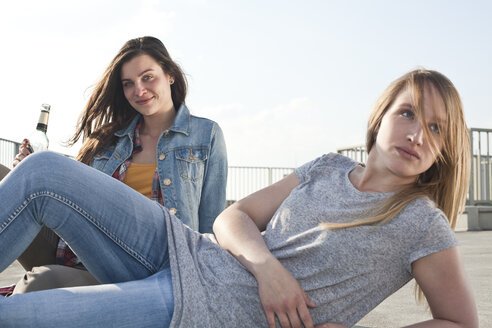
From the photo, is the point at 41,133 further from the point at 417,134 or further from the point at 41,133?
the point at 417,134

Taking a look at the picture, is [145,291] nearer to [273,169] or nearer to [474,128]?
[474,128]

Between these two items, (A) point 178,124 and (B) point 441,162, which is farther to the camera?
(A) point 178,124

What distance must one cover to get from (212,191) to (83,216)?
1.41 meters

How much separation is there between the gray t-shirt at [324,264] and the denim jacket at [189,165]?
117 cm

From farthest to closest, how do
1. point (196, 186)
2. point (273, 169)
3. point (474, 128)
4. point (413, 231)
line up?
point (273, 169)
point (474, 128)
point (196, 186)
point (413, 231)

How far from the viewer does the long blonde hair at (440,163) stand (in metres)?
1.85

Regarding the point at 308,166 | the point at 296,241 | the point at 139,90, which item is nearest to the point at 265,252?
the point at 296,241

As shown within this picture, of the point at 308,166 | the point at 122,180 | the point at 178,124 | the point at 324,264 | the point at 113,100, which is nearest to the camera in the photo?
the point at 324,264

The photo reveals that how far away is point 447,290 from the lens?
1678mm

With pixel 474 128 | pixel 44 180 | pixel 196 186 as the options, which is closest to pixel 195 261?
pixel 44 180

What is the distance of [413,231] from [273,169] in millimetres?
15365

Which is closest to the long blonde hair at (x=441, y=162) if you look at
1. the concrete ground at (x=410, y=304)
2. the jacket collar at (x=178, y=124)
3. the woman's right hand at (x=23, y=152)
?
the concrete ground at (x=410, y=304)

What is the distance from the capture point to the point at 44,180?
186 centimetres

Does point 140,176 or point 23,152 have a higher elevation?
point 23,152
